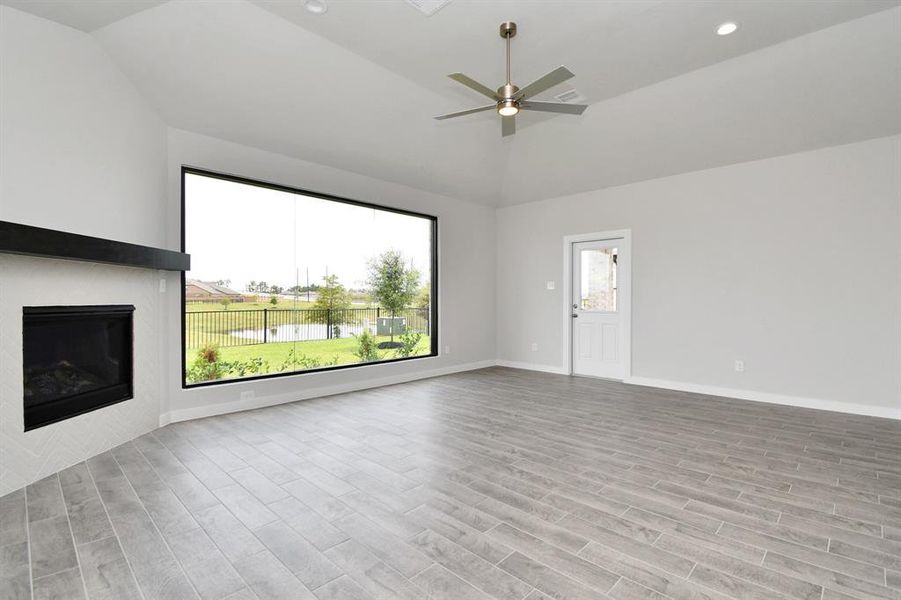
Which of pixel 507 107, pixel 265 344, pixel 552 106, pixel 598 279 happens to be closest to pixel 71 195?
pixel 265 344

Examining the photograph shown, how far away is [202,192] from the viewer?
4.46 meters

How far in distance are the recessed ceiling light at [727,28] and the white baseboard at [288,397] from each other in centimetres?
529

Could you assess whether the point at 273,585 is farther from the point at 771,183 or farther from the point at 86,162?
the point at 771,183

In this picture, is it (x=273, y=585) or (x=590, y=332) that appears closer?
(x=273, y=585)

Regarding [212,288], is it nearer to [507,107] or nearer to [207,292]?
[207,292]

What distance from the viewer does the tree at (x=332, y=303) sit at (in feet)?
17.9

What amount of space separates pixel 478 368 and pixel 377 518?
516 cm

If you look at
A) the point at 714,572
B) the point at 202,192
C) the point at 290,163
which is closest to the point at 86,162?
the point at 202,192

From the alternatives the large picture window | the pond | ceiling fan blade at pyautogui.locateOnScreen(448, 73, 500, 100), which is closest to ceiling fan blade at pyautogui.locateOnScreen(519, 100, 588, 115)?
ceiling fan blade at pyautogui.locateOnScreen(448, 73, 500, 100)

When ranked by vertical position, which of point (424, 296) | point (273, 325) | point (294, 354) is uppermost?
point (424, 296)

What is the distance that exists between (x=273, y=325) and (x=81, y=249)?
221cm

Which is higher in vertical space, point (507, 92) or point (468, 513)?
point (507, 92)

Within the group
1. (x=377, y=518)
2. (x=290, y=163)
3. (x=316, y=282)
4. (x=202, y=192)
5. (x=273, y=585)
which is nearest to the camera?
(x=273, y=585)

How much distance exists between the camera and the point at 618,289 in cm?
635
